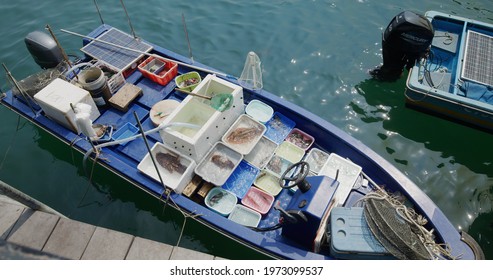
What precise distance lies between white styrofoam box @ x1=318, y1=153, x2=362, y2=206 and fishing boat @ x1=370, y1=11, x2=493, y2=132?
3.04 m

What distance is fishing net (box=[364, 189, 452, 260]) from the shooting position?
4.61m

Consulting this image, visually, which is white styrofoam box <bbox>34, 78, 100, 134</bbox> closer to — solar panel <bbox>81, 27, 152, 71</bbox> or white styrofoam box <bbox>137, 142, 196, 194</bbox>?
solar panel <bbox>81, 27, 152, 71</bbox>

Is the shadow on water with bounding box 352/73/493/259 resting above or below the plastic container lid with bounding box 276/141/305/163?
below

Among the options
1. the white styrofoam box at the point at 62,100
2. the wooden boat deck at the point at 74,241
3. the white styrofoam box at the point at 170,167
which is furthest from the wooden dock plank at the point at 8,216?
the white styrofoam box at the point at 170,167

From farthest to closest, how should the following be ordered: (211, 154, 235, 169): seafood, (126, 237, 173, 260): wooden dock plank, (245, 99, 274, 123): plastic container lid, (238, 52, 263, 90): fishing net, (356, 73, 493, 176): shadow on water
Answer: (356, 73, 493, 176): shadow on water → (245, 99, 274, 123): plastic container lid → (238, 52, 263, 90): fishing net → (211, 154, 235, 169): seafood → (126, 237, 173, 260): wooden dock plank

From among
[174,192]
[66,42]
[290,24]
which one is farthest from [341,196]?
[66,42]

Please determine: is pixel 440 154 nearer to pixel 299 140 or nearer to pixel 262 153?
pixel 299 140

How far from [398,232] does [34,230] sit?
215 inches

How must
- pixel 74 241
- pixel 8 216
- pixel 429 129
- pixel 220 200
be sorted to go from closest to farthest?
pixel 74 241 < pixel 8 216 < pixel 220 200 < pixel 429 129

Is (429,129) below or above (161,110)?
below

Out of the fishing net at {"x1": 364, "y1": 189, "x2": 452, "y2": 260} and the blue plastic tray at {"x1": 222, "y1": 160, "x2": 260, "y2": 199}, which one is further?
the blue plastic tray at {"x1": 222, "y1": 160, "x2": 260, "y2": 199}

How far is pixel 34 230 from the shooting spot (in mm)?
5105

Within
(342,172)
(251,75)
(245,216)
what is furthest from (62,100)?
(342,172)

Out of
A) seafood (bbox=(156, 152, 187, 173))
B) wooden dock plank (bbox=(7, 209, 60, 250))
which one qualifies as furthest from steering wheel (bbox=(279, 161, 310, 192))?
wooden dock plank (bbox=(7, 209, 60, 250))
